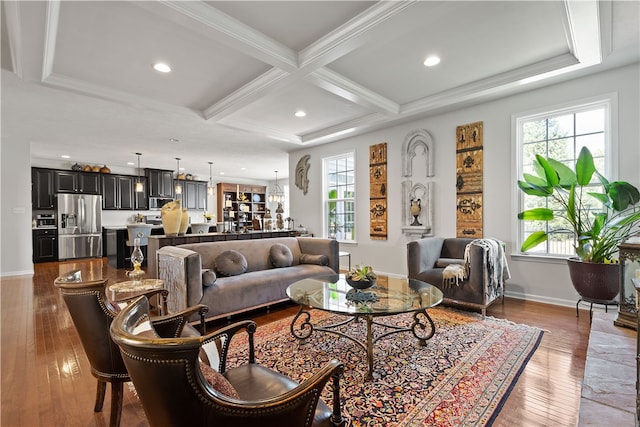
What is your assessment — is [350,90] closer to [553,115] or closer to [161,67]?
[161,67]

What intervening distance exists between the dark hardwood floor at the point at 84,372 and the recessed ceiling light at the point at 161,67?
112 inches

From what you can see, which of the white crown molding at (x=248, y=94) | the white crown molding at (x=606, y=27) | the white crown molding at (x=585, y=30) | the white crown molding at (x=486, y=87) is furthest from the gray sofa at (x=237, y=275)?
the white crown molding at (x=606, y=27)

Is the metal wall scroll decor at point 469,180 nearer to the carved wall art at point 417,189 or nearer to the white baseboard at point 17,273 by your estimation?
the carved wall art at point 417,189

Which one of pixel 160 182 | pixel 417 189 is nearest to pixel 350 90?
pixel 417 189

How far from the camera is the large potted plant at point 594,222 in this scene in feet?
9.28

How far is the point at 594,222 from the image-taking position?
9.91 ft

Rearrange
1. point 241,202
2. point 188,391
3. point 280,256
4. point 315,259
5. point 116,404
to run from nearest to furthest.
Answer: point 188,391 → point 116,404 → point 280,256 → point 315,259 → point 241,202

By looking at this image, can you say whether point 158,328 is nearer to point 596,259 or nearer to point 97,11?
point 97,11

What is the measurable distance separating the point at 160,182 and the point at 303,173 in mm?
5258

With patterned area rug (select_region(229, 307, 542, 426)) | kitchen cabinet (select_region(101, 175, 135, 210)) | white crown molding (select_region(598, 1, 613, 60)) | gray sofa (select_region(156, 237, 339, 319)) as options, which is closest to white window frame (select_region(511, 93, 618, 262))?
white crown molding (select_region(598, 1, 613, 60))

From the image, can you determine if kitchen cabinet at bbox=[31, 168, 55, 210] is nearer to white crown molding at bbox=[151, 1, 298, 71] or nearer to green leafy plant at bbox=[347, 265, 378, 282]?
white crown molding at bbox=[151, 1, 298, 71]

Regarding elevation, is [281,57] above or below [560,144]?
above

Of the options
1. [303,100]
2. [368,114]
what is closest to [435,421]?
[303,100]

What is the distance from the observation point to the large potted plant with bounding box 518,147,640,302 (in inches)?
111
